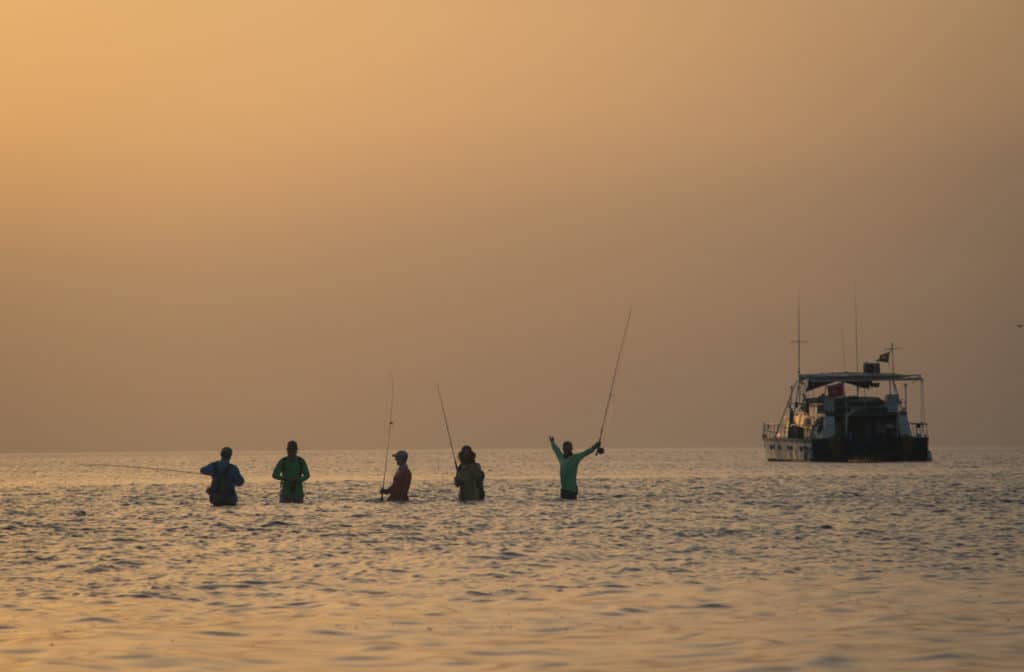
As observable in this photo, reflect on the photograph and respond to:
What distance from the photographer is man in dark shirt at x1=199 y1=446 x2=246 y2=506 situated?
37.4m

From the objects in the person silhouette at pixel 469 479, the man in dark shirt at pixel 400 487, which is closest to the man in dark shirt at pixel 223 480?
the man in dark shirt at pixel 400 487

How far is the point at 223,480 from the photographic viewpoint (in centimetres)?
3888

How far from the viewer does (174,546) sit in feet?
90.5

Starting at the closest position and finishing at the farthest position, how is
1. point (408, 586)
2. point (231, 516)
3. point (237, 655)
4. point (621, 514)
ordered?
1. point (237, 655)
2. point (408, 586)
3. point (231, 516)
4. point (621, 514)

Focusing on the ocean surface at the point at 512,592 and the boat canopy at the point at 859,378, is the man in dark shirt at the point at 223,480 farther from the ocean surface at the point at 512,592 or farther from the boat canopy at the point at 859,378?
the boat canopy at the point at 859,378

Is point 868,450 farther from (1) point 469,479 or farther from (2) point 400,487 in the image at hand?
(2) point 400,487

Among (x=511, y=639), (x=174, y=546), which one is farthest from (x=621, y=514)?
(x=511, y=639)

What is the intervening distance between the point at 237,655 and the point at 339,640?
4.37 ft

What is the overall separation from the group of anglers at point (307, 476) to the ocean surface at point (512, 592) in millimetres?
1355

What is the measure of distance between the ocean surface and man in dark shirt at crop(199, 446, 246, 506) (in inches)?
43.5

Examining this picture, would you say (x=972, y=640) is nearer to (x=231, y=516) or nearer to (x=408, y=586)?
(x=408, y=586)

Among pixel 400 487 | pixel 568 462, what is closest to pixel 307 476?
pixel 400 487

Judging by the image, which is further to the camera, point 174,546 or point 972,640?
point 174,546

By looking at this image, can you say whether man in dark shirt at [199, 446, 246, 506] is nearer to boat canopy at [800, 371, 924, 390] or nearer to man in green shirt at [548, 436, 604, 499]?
man in green shirt at [548, 436, 604, 499]
